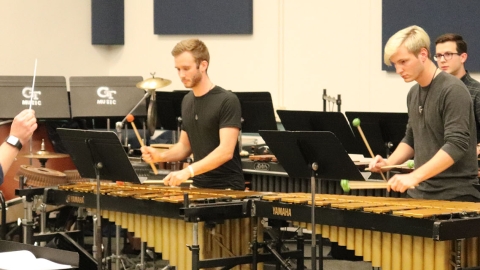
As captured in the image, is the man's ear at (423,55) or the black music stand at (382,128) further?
the black music stand at (382,128)

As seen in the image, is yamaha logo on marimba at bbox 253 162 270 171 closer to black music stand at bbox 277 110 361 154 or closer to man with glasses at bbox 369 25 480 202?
black music stand at bbox 277 110 361 154

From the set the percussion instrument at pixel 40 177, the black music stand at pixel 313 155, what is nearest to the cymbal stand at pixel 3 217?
the percussion instrument at pixel 40 177

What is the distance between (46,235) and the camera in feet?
20.6

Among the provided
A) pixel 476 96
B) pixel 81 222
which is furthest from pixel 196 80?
pixel 476 96

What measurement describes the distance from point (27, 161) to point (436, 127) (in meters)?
4.66

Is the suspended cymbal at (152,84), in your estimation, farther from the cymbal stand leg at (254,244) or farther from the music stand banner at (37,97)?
the cymbal stand leg at (254,244)

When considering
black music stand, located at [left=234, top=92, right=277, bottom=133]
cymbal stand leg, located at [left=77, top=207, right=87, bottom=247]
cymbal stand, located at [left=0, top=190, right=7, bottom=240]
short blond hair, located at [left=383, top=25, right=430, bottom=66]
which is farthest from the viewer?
black music stand, located at [left=234, top=92, right=277, bottom=133]

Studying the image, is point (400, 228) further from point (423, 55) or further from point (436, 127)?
point (423, 55)

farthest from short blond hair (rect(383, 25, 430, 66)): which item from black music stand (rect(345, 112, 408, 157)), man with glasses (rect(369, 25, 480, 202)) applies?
black music stand (rect(345, 112, 408, 157))

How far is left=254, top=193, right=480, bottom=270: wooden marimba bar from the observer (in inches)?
165

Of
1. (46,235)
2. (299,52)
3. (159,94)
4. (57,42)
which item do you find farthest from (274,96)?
(46,235)

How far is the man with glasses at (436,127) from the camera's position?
454cm

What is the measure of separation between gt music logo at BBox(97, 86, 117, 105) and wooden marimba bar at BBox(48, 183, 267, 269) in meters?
3.00

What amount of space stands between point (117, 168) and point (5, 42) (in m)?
5.55
